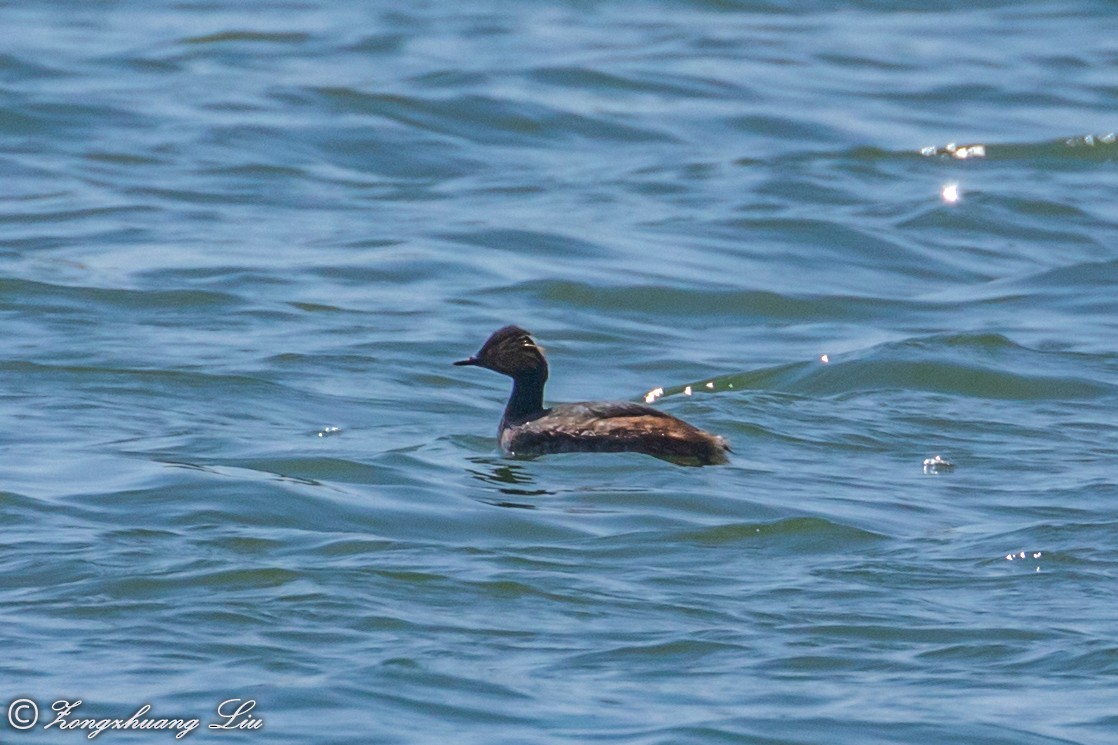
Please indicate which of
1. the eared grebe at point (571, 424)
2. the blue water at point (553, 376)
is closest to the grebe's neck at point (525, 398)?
the eared grebe at point (571, 424)

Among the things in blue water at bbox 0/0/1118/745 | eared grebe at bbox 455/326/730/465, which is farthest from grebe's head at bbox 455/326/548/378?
blue water at bbox 0/0/1118/745

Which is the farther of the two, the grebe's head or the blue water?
the grebe's head

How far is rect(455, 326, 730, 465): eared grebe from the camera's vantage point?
1095 cm

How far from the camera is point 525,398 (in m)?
11.7

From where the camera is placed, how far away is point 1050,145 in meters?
22.1

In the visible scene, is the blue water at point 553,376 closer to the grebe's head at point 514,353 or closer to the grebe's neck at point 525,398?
the grebe's neck at point 525,398

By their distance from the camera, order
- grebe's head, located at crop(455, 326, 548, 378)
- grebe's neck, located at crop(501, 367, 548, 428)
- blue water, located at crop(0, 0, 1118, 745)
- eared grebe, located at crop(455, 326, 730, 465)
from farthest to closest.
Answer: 1. grebe's head, located at crop(455, 326, 548, 378)
2. grebe's neck, located at crop(501, 367, 548, 428)
3. eared grebe, located at crop(455, 326, 730, 465)
4. blue water, located at crop(0, 0, 1118, 745)

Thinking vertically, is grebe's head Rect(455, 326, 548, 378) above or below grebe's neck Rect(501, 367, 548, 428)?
above

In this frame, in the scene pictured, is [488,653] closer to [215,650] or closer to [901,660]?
[215,650]

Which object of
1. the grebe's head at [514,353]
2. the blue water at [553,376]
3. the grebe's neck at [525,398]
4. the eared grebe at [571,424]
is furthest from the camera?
the grebe's head at [514,353]

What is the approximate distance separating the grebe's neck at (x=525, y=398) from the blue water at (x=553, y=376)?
256 millimetres

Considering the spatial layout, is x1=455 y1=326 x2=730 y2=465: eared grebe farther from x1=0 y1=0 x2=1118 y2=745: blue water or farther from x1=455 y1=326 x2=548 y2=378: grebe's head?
x1=0 y1=0 x2=1118 y2=745: blue water

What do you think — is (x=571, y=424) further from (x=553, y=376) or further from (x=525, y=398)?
(x=553, y=376)

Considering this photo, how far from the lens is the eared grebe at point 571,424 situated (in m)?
11.0
